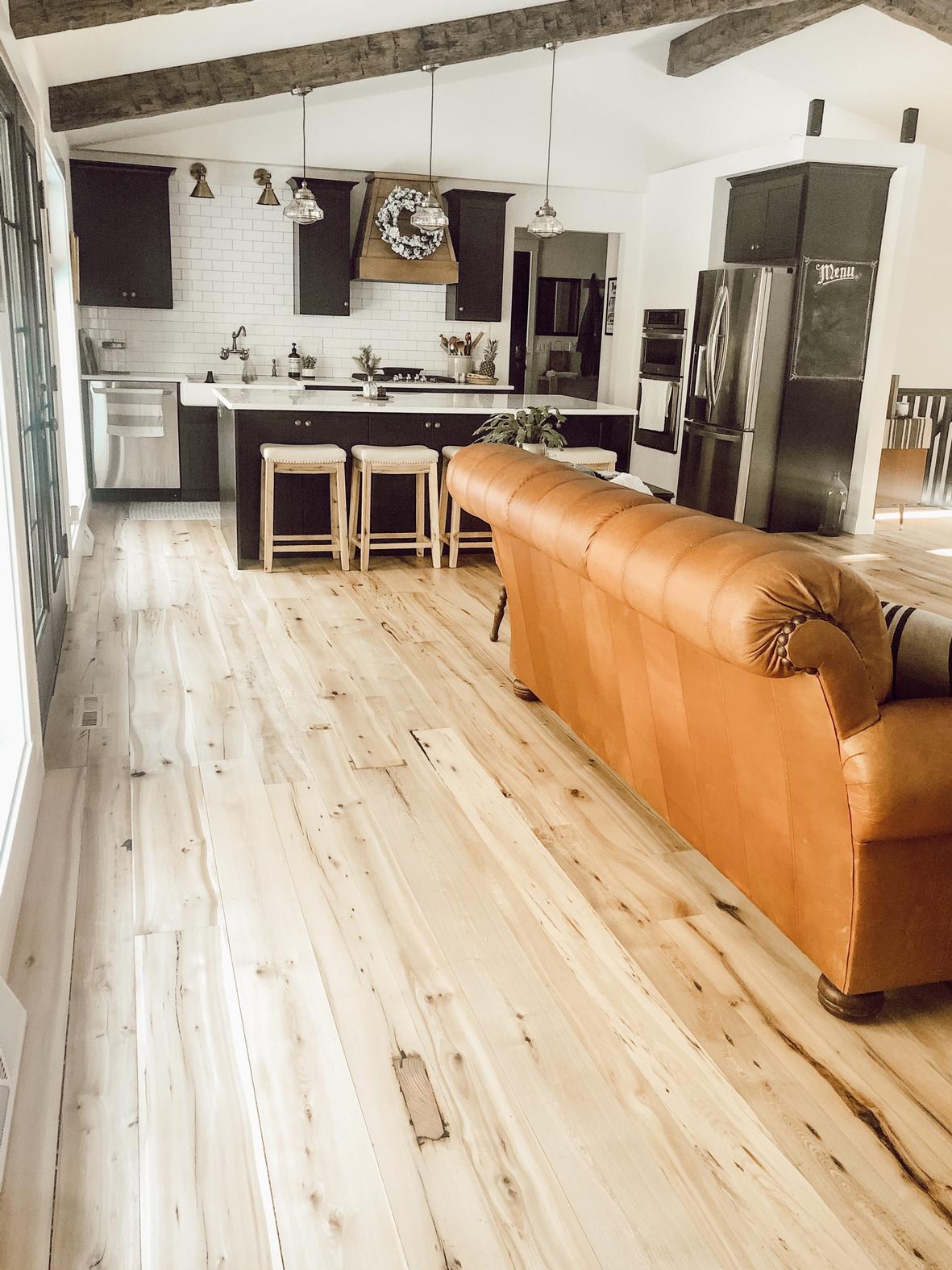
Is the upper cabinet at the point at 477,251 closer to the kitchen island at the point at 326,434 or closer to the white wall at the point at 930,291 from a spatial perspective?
the kitchen island at the point at 326,434

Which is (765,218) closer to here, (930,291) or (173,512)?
(930,291)

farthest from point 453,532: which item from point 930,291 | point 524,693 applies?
point 930,291

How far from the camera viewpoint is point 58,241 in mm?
7074

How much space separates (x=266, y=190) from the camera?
7.77m

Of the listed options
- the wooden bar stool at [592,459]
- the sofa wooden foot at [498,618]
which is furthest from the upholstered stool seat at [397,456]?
the sofa wooden foot at [498,618]

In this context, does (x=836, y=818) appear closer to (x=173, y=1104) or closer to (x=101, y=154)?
(x=173, y=1104)

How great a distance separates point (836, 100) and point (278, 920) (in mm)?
8516

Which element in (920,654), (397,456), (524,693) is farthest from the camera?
(397,456)

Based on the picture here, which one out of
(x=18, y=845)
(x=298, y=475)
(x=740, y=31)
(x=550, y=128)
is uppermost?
(x=740, y=31)

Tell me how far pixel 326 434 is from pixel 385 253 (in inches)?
110

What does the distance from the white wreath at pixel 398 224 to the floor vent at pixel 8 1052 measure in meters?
7.41

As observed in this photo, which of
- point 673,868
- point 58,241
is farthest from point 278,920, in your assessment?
point 58,241

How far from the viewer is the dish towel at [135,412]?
25.5 feet

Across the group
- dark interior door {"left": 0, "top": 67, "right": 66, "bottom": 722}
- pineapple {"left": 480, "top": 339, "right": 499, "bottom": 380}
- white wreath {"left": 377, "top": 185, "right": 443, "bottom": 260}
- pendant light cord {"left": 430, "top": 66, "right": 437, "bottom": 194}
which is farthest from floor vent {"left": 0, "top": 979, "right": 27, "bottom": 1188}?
pineapple {"left": 480, "top": 339, "right": 499, "bottom": 380}
